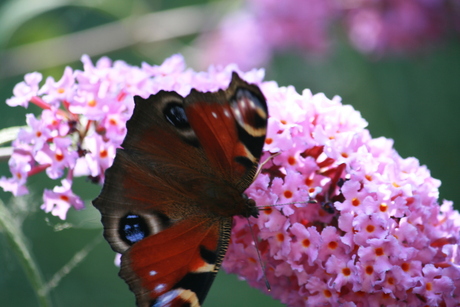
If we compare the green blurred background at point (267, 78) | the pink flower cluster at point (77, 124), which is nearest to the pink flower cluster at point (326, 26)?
the green blurred background at point (267, 78)

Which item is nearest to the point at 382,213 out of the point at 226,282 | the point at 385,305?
the point at 385,305

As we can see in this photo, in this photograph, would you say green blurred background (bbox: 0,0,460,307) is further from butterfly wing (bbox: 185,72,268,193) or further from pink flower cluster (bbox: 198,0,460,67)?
butterfly wing (bbox: 185,72,268,193)

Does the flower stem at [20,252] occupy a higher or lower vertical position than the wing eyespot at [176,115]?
lower

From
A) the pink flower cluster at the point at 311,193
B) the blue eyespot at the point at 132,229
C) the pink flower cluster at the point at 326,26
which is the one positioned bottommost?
the blue eyespot at the point at 132,229

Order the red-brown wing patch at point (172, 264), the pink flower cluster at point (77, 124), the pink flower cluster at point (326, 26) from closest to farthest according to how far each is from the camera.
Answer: the red-brown wing patch at point (172, 264) → the pink flower cluster at point (77, 124) → the pink flower cluster at point (326, 26)

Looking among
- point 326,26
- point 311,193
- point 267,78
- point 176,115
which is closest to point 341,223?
point 311,193

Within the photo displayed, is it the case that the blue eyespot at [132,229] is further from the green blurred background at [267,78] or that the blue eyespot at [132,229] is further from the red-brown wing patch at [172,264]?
the green blurred background at [267,78]

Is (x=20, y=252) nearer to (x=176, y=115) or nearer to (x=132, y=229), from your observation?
(x=132, y=229)
